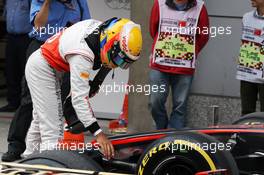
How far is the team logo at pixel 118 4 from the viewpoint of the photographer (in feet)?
29.3

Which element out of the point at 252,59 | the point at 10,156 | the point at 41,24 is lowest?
the point at 10,156

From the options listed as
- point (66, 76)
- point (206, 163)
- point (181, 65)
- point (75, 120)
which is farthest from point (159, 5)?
point (206, 163)

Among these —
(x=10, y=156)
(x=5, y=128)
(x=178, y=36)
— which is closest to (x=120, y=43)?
(x=10, y=156)

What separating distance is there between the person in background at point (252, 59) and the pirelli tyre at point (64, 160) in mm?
2957

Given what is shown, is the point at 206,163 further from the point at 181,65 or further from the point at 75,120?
the point at 181,65

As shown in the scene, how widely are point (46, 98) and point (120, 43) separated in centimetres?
86

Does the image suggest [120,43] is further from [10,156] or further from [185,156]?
[10,156]

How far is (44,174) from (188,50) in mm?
3218

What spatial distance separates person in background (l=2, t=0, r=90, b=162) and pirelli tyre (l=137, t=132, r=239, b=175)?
2218 millimetres

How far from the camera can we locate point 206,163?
3.92 metres

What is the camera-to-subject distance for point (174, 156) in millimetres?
3979

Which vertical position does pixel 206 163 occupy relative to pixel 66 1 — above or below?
below

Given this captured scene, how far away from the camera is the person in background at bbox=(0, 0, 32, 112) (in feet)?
27.6

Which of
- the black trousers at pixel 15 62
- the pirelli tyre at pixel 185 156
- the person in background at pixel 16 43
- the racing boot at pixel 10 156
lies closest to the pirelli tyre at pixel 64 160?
the pirelli tyre at pixel 185 156
